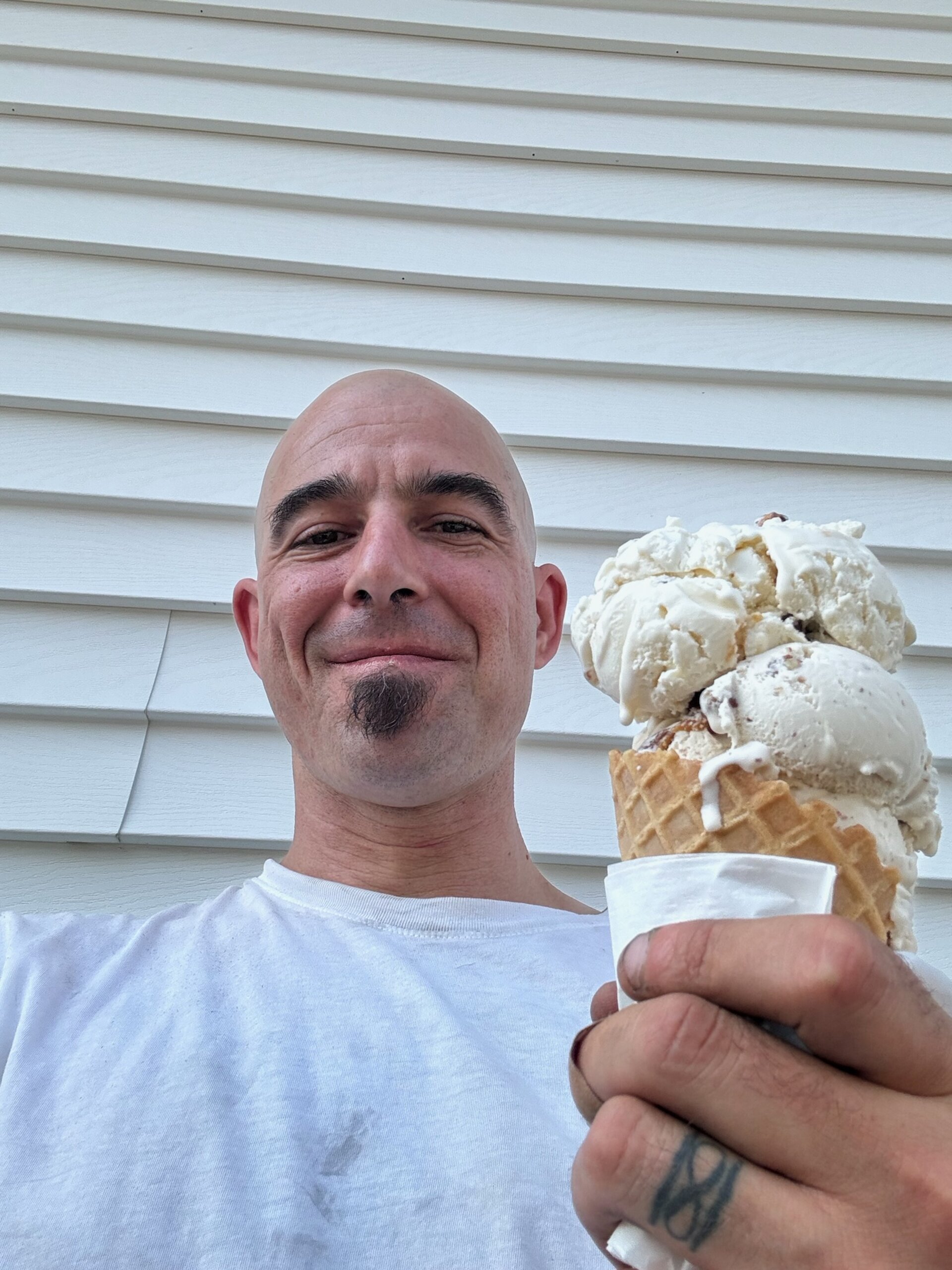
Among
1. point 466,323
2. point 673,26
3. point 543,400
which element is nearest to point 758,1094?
point 543,400

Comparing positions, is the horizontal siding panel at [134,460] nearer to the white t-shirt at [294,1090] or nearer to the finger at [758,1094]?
the white t-shirt at [294,1090]

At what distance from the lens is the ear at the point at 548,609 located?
82.8 inches

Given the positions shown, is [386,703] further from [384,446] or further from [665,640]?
[665,640]

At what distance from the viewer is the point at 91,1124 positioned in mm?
1104

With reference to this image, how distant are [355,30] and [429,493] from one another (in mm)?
1964

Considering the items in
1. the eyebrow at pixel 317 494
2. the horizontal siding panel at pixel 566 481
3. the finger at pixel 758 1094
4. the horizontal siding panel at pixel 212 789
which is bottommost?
the horizontal siding panel at pixel 212 789

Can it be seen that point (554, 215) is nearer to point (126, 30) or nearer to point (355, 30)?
point (355, 30)

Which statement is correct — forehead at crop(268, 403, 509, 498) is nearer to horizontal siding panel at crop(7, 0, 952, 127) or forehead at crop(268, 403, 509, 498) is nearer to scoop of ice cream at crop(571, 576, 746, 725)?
scoop of ice cream at crop(571, 576, 746, 725)

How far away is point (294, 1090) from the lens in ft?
3.82

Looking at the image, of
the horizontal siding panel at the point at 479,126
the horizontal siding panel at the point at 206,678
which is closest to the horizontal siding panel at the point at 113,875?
the horizontal siding panel at the point at 206,678

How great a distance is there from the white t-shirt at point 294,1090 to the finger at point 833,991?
48 centimetres

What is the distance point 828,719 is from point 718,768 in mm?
121

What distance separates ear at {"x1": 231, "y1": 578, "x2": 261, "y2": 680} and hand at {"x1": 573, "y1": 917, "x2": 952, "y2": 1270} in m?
1.46

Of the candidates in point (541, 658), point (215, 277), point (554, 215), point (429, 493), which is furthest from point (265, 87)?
point (541, 658)
